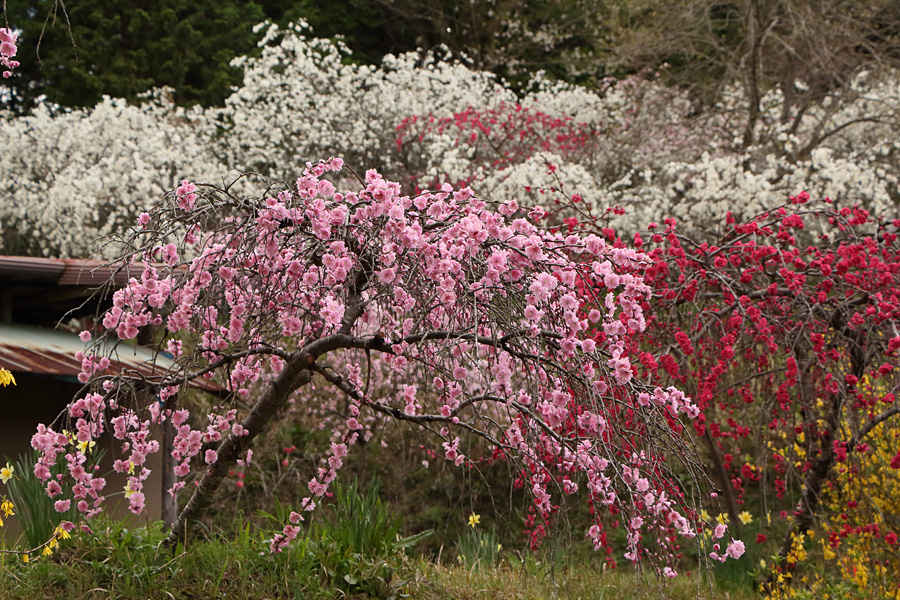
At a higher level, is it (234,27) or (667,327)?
(234,27)

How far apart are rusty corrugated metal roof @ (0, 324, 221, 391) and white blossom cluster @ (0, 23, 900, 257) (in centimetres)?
476

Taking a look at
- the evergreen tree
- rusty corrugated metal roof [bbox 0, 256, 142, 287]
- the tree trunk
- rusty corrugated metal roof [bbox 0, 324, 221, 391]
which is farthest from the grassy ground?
the evergreen tree

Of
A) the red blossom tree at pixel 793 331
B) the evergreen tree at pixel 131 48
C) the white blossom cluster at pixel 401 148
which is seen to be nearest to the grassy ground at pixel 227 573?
the red blossom tree at pixel 793 331

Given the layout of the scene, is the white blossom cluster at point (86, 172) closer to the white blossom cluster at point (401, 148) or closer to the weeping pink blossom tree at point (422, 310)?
the white blossom cluster at point (401, 148)

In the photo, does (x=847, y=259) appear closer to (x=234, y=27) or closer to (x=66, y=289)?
(x=66, y=289)

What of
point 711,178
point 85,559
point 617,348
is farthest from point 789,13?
point 85,559

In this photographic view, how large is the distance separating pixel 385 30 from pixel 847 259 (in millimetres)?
15467

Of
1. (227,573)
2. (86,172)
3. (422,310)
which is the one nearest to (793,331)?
(422,310)

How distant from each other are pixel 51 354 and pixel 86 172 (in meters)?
6.90

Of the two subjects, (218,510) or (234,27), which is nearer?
(218,510)

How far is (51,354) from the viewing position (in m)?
5.43

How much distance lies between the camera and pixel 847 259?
4.27 meters

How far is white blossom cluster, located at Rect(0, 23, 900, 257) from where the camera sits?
10.5m

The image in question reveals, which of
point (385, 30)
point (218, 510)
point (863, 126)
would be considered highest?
point (385, 30)
